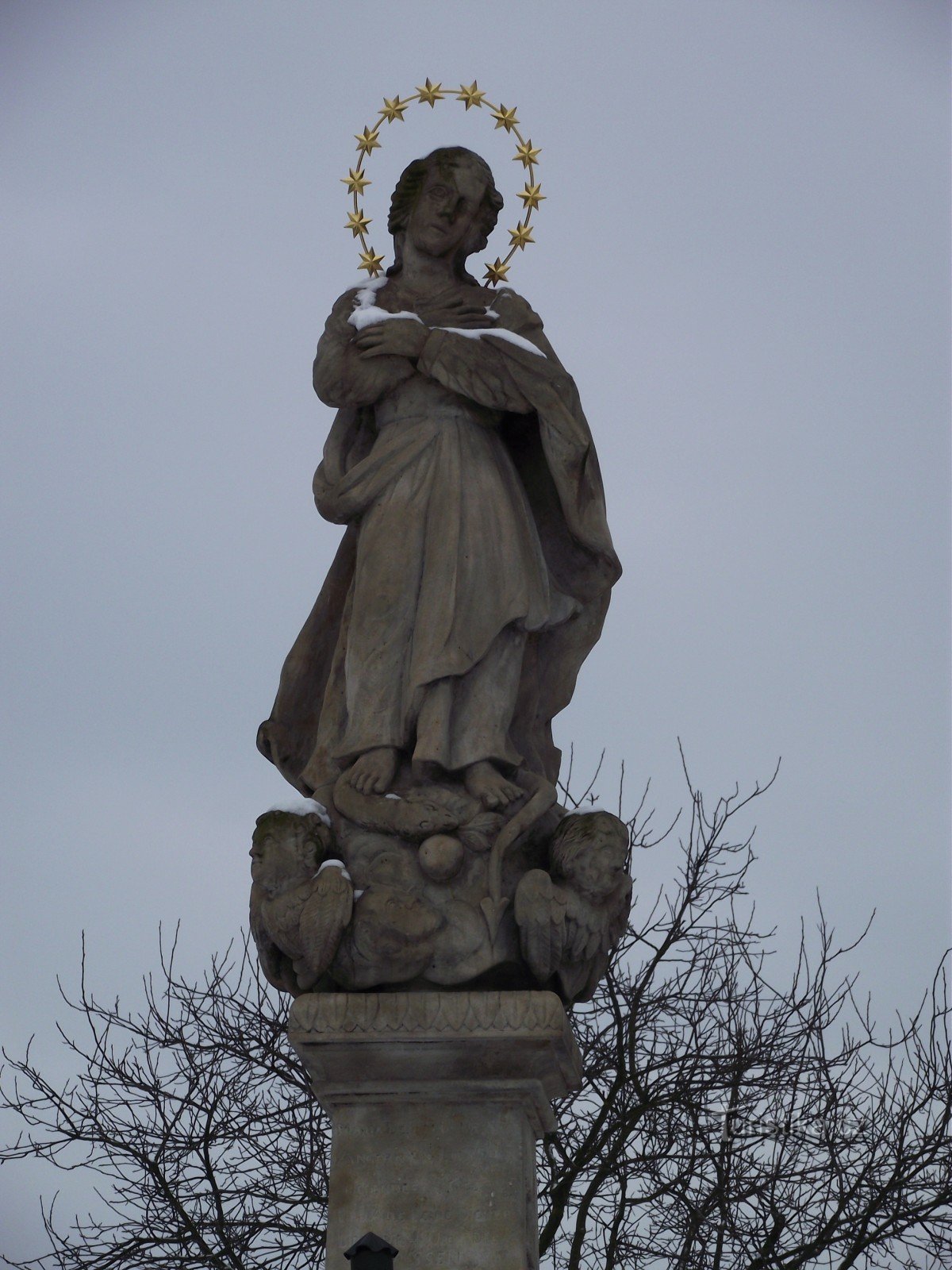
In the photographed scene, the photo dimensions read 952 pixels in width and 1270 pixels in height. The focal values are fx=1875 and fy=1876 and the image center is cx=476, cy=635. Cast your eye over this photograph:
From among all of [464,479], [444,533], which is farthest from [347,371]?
[444,533]

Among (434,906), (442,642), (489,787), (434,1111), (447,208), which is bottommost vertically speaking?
(434,1111)

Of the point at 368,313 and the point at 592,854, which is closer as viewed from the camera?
the point at 592,854

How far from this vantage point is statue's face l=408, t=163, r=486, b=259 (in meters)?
5.89

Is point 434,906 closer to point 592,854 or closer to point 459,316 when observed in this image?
point 592,854

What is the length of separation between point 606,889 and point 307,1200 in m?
4.71

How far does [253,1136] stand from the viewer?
9734 mm

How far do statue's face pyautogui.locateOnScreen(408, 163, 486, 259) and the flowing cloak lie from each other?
32cm

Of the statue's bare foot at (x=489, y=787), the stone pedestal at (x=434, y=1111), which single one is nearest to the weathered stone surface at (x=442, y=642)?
the statue's bare foot at (x=489, y=787)

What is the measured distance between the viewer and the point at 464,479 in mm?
5551

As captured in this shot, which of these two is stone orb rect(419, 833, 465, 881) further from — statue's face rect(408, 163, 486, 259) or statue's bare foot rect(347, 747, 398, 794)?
statue's face rect(408, 163, 486, 259)

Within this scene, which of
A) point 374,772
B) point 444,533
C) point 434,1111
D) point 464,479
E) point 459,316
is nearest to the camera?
point 434,1111

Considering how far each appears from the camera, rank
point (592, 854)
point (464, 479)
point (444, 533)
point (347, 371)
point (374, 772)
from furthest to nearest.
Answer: point (347, 371) → point (464, 479) → point (444, 533) → point (374, 772) → point (592, 854)

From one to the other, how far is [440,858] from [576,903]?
0.39 meters

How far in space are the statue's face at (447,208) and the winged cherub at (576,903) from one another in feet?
6.34
